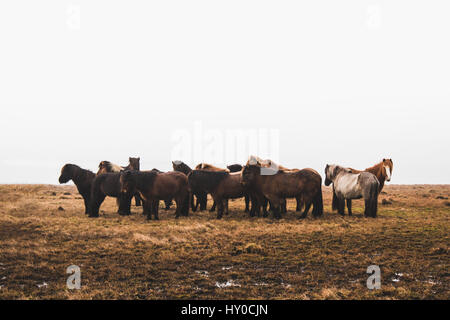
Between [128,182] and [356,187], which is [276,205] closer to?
[356,187]

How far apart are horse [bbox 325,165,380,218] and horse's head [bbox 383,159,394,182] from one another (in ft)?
4.81

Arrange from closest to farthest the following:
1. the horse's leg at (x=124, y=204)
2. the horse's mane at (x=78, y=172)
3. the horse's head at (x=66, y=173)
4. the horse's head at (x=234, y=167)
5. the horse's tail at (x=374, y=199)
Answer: the horse's tail at (x=374, y=199)
the horse's leg at (x=124, y=204)
the horse's head at (x=66, y=173)
the horse's mane at (x=78, y=172)
the horse's head at (x=234, y=167)

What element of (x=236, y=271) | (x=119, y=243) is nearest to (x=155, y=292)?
(x=236, y=271)

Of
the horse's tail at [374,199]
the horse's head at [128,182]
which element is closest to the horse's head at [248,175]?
the horse's head at [128,182]

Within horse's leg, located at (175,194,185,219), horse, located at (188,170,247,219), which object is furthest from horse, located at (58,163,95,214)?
horse, located at (188,170,247,219)

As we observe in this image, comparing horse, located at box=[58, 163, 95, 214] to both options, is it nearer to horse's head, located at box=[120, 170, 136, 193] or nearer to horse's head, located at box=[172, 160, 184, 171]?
horse's head, located at box=[120, 170, 136, 193]

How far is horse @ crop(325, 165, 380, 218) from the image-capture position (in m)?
13.0

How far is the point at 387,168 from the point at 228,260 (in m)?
10.9

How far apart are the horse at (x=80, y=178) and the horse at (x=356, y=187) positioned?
12814 mm

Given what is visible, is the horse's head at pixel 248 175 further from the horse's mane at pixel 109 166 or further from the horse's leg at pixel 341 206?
the horse's mane at pixel 109 166

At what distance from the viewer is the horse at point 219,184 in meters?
13.8

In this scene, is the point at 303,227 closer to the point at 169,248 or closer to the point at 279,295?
the point at 169,248

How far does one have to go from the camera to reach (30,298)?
16.3 feet
